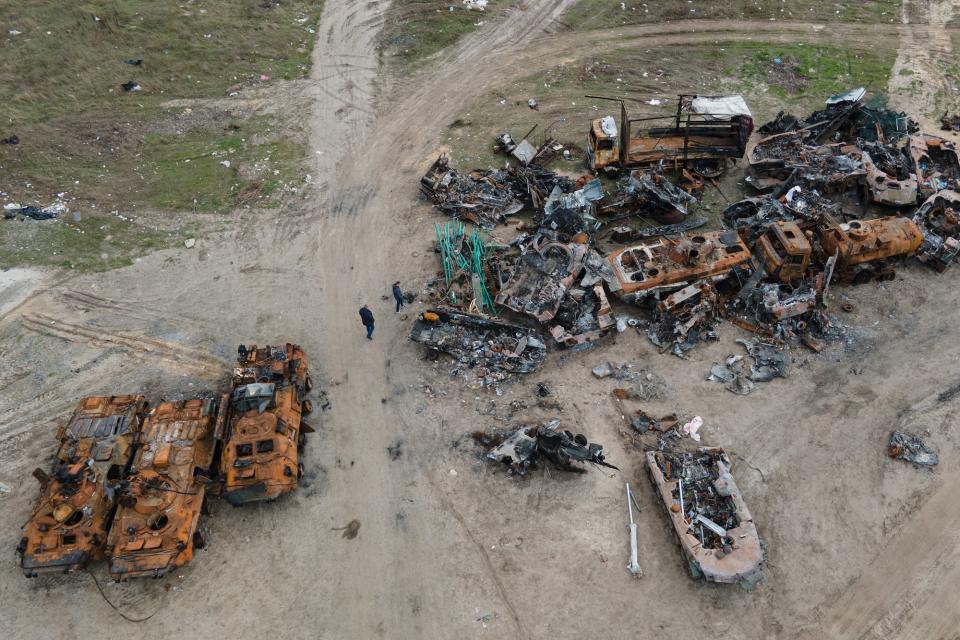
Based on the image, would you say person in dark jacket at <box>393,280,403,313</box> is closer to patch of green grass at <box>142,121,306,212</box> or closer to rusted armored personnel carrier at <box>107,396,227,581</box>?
rusted armored personnel carrier at <box>107,396,227,581</box>

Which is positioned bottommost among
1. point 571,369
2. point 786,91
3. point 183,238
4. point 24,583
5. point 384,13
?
point 24,583

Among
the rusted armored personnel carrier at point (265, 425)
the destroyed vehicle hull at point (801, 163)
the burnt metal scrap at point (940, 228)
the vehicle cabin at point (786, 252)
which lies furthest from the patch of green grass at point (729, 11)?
the rusted armored personnel carrier at point (265, 425)

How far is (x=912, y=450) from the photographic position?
41.8 ft

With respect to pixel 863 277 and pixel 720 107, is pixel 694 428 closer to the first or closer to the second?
pixel 863 277

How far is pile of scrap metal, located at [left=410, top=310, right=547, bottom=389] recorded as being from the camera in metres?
14.6

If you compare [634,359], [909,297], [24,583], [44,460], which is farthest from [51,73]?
[909,297]

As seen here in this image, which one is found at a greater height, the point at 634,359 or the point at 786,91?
the point at 786,91

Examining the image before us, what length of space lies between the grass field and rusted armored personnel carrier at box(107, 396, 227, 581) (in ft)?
27.1

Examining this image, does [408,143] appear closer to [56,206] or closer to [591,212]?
[591,212]

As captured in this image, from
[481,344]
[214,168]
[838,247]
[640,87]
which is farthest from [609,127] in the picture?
[214,168]

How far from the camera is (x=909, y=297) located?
16016 millimetres

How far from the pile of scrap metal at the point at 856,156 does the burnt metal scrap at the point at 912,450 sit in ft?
28.4

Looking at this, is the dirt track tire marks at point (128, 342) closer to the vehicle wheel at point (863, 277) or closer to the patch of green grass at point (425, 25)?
the patch of green grass at point (425, 25)

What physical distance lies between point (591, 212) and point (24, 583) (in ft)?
55.6
